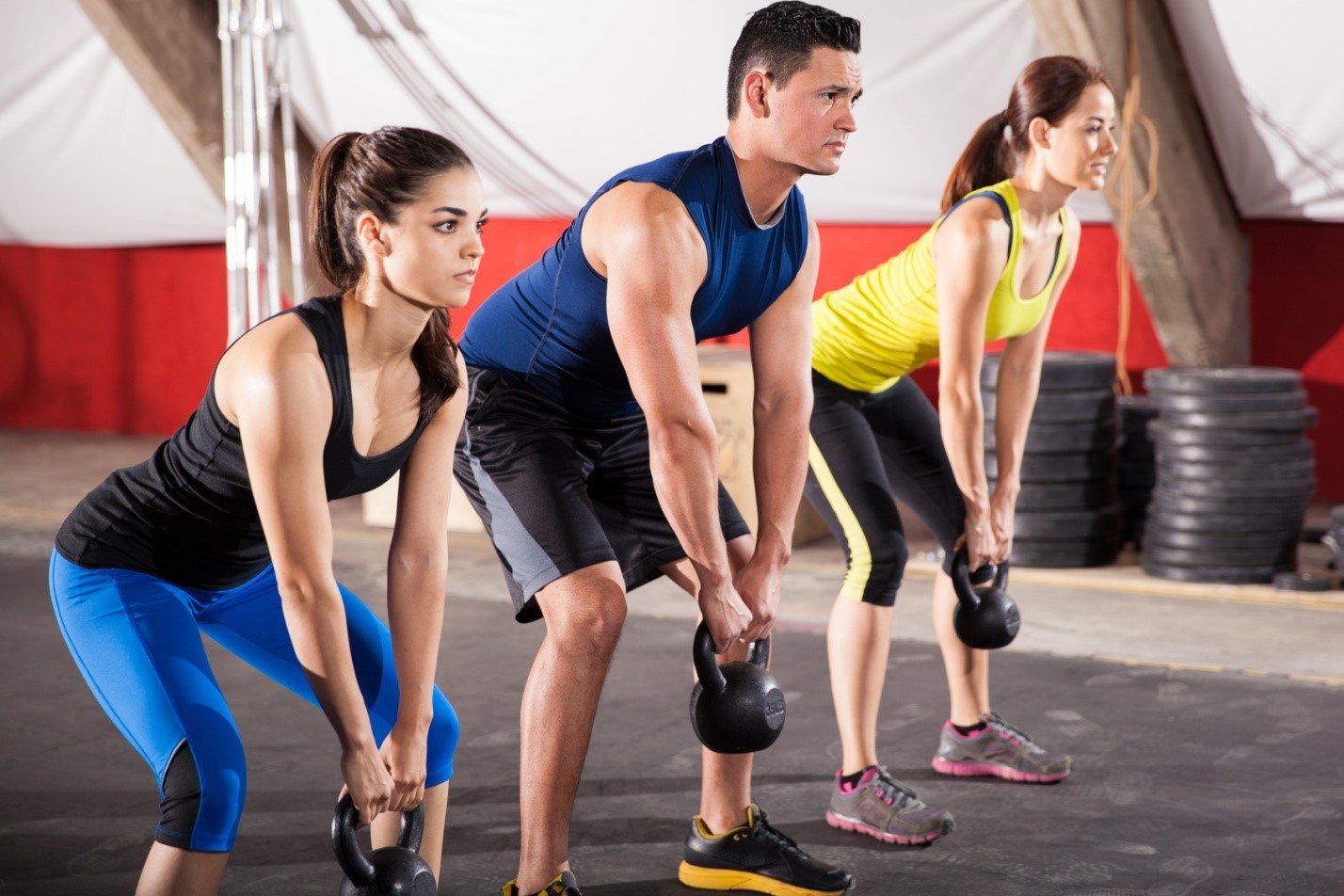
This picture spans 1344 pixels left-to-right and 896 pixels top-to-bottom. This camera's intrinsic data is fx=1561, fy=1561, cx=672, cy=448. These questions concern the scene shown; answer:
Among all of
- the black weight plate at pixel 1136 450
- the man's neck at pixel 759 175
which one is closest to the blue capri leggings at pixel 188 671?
the man's neck at pixel 759 175

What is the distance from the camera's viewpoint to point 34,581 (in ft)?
16.3

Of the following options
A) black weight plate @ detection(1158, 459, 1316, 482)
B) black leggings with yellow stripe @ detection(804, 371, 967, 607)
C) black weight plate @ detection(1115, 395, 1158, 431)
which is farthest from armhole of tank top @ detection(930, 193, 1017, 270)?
black weight plate @ detection(1115, 395, 1158, 431)

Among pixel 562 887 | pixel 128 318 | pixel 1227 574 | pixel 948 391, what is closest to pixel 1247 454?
pixel 1227 574

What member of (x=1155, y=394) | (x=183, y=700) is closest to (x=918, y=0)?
(x=1155, y=394)

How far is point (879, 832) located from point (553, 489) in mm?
948

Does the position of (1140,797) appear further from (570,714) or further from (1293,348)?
(1293,348)

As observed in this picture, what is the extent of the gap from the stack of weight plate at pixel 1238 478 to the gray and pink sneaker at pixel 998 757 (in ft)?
6.09

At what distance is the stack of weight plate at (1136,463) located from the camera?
5.30m

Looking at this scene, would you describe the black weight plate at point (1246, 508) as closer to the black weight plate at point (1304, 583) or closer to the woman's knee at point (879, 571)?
the black weight plate at point (1304, 583)

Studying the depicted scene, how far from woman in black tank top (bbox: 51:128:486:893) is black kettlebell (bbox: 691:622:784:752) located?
0.34 meters

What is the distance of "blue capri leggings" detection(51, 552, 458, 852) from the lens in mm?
1826

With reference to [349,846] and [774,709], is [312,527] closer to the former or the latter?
[349,846]

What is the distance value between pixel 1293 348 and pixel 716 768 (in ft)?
13.8

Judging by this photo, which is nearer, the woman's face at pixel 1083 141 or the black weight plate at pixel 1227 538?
the woman's face at pixel 1083 141
